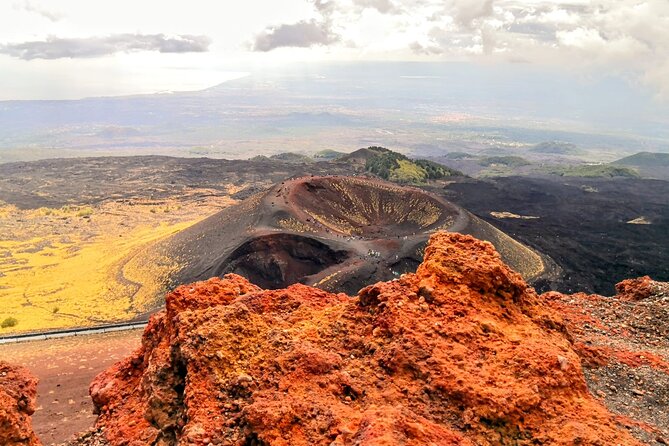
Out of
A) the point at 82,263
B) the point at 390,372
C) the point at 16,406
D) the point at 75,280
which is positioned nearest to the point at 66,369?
the point at 16,406

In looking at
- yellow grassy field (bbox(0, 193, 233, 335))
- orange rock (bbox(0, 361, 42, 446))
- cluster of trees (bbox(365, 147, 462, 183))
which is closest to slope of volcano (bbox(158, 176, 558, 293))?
yellow grassy field (bbox(0, 193, 233, 335))

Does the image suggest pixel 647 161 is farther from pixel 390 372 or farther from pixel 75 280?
pixel 390 372

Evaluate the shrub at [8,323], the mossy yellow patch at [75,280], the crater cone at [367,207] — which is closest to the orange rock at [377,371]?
the shrub at [8,323]

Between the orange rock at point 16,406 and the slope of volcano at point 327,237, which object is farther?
the slope of volcano at point 327,237

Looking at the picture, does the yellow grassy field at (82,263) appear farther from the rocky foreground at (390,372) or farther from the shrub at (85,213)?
the rocky foreground at (390,372)

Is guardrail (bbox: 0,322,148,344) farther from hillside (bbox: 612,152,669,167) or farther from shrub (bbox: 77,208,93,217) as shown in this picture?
hillside (bbox: 612,152,669,167)

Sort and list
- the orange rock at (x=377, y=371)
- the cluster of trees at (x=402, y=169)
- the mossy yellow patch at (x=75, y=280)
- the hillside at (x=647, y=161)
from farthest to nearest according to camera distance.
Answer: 1. the hillside at (x=647, y=161)
2. the cluster of trees at (x=402, y=169)
3. the mossy yellow patch at (x=75, y=280)
4. the orange rock at (x=377, y=371)

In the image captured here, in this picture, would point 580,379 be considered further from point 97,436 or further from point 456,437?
point 97,436
